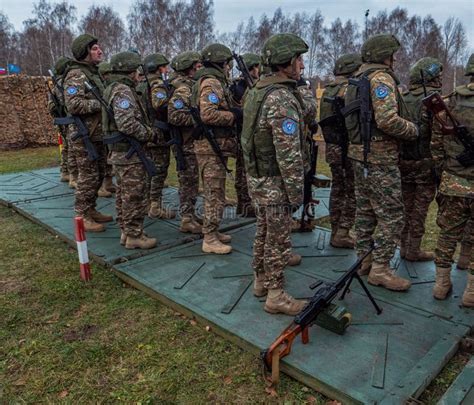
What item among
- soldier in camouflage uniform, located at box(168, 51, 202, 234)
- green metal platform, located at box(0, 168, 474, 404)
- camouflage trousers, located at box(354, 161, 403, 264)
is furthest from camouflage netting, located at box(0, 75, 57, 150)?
camouflage trousers, located at box(354, 161, 403, 264)

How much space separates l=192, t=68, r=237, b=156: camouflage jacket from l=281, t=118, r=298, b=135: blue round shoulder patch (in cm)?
161

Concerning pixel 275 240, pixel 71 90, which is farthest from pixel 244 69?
pixel 275 240

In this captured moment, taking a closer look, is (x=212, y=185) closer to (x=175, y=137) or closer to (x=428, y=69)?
(x=175, y=137)

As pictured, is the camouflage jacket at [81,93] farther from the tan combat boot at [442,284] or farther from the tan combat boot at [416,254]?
the tan combat boot at [442,284]

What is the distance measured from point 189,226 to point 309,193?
5.45ft

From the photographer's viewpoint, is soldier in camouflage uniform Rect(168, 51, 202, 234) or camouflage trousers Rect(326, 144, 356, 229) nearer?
camouflage trousers Rect(326, 144, 356, 229)

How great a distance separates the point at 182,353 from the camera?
3.53m

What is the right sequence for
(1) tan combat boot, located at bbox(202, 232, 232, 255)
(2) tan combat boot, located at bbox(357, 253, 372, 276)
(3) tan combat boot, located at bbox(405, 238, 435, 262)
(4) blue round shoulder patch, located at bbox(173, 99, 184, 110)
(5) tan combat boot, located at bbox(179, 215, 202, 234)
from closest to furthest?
(2) tan combat boot, located at bbox(357, 253, 372, 276) → (3) tan combat boot, located at bbox(405, 238, 435, 262) → (1) tan combat boot, located at bbox(202, 232, 232, 255) → (4) blue round shoulder patch, located at bbox(173, 99, 184, 110) → (5) tan combat boot, located at bbox(179, 215, 202, 234)

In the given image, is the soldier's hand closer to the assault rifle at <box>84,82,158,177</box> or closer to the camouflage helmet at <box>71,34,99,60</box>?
the assault rifle at <box>84,82,158,177</box>

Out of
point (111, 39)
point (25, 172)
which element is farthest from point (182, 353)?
point (111, 39)

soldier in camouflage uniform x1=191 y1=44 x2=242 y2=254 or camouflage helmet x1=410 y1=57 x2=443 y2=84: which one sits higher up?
camouflage helmet x1=410 y1=57 x2=443 y2=84

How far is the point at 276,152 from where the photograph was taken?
A: 11.4 ft

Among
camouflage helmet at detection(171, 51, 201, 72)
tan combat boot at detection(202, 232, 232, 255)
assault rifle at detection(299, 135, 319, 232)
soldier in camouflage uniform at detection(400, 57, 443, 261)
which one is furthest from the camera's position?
camouflage helmet at detection(171, 51, 201, 72)

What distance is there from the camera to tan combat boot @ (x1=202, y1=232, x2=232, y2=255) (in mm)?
5250
